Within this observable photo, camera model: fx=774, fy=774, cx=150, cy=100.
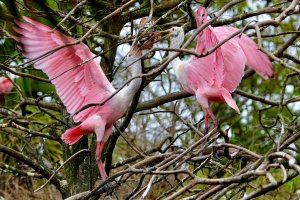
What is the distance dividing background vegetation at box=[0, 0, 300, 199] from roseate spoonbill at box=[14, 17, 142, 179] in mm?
73

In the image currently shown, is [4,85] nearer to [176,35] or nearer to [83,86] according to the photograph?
[83,86]

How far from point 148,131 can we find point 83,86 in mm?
2391

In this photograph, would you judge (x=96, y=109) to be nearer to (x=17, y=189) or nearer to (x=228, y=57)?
(x=228, y=57)

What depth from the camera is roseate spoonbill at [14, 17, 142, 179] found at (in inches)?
161

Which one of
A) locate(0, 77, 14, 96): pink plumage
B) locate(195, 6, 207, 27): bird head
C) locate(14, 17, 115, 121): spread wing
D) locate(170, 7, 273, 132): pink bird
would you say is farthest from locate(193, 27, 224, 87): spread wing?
locate(0, 77, 14, 96): pink plumage

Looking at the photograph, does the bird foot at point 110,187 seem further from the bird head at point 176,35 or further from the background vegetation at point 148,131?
the bird head at point 176,35

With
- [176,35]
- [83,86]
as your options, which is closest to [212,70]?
[176,35]

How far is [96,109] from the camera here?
4422 millimetres

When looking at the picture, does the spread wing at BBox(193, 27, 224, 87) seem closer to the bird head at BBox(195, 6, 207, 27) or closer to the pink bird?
the pink bird

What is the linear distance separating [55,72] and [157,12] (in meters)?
0.64

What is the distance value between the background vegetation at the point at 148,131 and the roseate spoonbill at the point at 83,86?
0.24 ft

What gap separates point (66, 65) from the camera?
4223mm

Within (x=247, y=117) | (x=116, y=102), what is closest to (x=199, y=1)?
(x=116, y=102)

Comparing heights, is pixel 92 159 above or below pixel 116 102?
below
